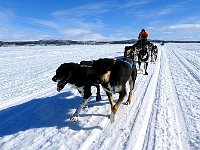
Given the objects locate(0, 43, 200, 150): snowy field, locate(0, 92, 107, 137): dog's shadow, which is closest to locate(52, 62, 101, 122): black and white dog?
locate(0, 92, 107, 137): dog's shadow

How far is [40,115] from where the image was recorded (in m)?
5.68

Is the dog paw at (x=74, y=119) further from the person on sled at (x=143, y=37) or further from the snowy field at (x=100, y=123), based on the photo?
the person on sled at (x=143, y=37)

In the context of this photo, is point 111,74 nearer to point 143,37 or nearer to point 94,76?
point 94,76

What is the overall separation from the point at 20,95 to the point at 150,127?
4372mm

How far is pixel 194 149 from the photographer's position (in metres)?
3.98

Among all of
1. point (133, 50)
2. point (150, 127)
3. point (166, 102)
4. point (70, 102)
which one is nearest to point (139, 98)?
point (166, 102)

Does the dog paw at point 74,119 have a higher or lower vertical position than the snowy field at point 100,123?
higher

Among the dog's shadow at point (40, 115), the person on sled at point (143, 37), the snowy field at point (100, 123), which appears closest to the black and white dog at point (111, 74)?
the snowy field at point (100, 123)

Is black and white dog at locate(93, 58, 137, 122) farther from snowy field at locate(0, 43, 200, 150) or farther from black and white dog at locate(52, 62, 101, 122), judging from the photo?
snowy field at locate(0, 43, 200, 150)

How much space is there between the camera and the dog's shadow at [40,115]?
501cm

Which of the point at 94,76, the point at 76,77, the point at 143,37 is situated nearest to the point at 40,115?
the point at 76,77

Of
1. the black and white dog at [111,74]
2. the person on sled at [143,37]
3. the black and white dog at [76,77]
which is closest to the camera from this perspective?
the black and white dog at [111,74]

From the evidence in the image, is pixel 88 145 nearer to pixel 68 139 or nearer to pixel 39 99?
pixel 68 139

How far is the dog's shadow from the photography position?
16.4 feet
